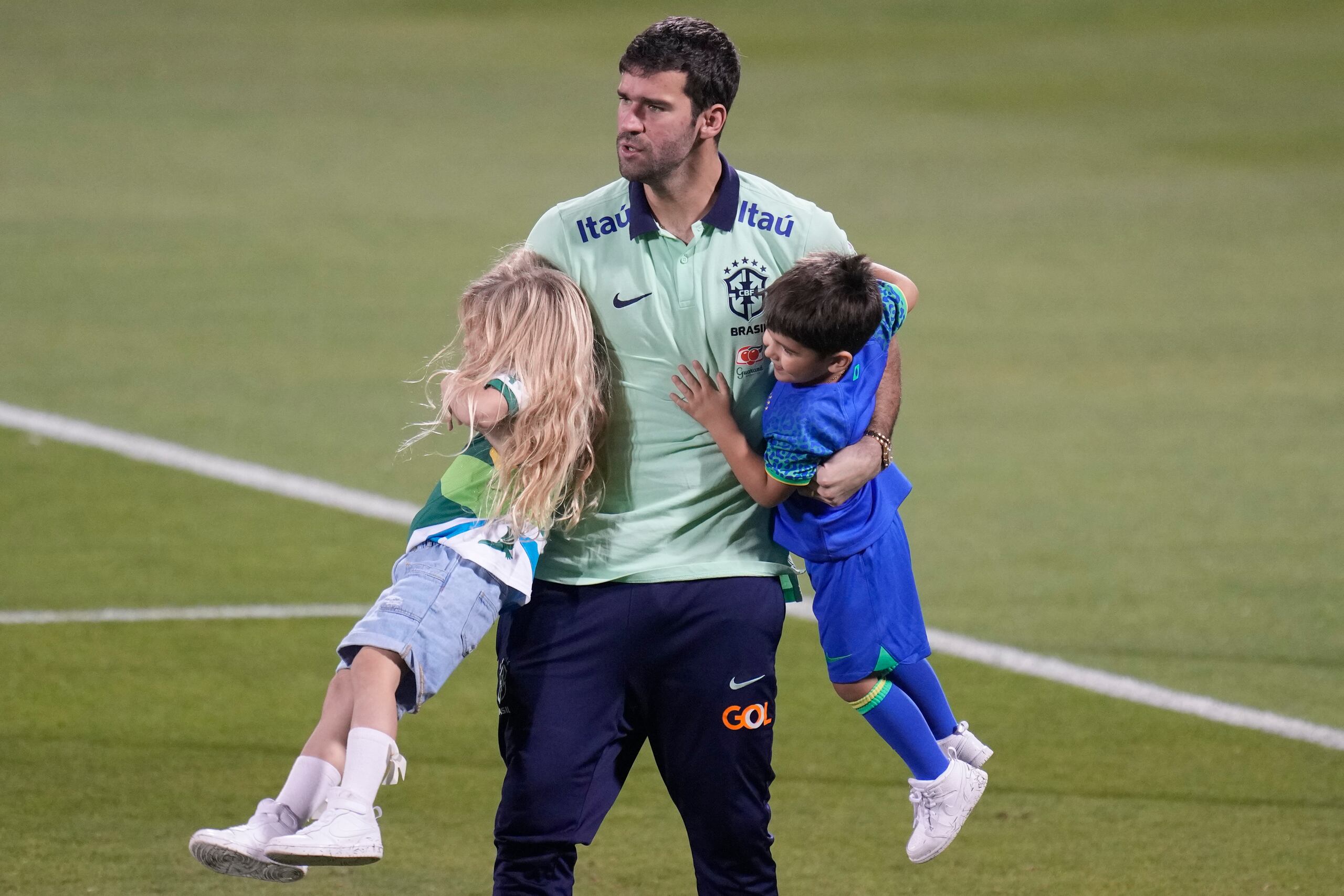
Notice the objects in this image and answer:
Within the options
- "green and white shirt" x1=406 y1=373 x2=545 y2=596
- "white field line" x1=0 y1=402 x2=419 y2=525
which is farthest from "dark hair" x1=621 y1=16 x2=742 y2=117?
"white field line" x1=0 y1=402 x2=419 y2=525

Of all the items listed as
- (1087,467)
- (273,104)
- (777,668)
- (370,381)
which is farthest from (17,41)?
(777,668)

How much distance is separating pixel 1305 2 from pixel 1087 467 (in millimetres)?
21931

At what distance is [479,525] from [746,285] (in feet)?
2.77

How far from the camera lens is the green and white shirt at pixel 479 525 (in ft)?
14.6

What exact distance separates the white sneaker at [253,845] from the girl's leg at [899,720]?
4.55ft

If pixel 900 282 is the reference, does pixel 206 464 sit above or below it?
below

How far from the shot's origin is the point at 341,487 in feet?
33.8

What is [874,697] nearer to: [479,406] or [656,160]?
[479,406]

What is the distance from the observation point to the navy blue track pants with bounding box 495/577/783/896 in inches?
180

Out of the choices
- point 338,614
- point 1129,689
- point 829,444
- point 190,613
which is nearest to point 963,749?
point 829,444

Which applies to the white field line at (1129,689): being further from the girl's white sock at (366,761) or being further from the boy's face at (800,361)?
the girl's white sock at (366,761)

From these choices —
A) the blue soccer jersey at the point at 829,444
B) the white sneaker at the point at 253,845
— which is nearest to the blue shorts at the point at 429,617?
the white sneaker at the point at 253,845

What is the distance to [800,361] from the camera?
4391 millimetres

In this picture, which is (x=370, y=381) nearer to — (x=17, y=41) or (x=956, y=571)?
(x=956, y=571)
